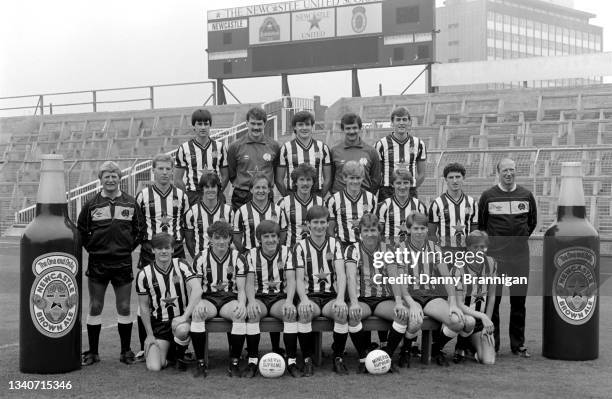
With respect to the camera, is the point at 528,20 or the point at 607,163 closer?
the point at 607,163

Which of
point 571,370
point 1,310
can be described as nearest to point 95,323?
point 1,310

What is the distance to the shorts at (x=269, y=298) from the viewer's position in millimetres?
5199

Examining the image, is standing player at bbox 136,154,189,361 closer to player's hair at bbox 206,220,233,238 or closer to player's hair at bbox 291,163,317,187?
player's hair at bbox 206,220,233,238

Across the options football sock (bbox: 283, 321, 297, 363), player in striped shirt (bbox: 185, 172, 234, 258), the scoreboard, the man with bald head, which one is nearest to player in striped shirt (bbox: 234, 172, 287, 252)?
player in striped shirt (bbox: 185, 172, 234, 258)

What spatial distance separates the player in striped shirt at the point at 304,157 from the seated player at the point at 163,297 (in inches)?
47.1

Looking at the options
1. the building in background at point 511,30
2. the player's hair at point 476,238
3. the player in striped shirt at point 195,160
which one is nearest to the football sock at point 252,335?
the player in striped shirt at point 195,160

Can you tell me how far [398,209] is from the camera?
5570mm

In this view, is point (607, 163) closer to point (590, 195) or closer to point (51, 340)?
point (590, 195)

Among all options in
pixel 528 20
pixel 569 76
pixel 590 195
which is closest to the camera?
pixel 590 195

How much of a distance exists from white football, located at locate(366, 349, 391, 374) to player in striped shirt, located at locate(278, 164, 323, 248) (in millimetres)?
1047

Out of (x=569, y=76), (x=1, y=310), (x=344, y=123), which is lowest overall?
(x=1, y=310)

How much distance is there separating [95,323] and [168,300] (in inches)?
24.5

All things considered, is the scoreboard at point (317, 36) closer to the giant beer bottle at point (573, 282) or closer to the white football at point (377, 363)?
the giant beer bottle at point (573, 282)

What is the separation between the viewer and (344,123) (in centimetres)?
602
